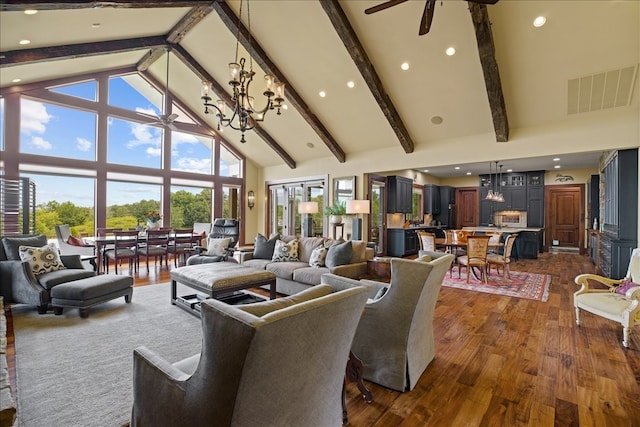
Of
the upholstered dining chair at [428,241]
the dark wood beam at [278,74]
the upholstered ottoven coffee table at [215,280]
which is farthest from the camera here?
the upholstered dining chair at [428,241]

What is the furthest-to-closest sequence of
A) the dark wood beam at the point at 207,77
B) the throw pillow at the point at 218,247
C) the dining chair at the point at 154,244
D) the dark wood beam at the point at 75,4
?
1. the dark wood beam at the point at 207,77
2. the dining chair at the point at 154,244
3. the throw pillow at the point at 218,247
4. the dark wood beam at the point at 75,4

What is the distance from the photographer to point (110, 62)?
6828 mm

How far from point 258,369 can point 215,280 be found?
104 inches

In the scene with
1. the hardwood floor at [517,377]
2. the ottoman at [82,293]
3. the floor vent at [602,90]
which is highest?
the floor vent at [602,90]

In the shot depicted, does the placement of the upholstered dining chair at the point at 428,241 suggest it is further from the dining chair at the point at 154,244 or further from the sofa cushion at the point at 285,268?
the dining chair at the point at 154,244

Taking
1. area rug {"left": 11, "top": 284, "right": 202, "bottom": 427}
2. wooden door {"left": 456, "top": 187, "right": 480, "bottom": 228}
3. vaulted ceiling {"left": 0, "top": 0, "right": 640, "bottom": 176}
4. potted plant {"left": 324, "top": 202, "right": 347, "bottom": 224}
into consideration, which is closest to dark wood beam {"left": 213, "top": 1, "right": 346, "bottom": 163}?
vaulted ceiling {"left": 0, "top": 0, "right": 640, "bottom": 176}

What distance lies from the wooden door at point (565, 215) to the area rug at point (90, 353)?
11655 millimetres

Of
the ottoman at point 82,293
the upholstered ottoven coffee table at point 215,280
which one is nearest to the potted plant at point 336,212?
the upholstered ottoven coffee table at point 215,280

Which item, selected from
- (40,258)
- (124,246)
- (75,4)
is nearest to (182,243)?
(124,246)

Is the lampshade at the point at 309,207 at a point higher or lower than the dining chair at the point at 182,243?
higher

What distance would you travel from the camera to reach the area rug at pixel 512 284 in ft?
16.1

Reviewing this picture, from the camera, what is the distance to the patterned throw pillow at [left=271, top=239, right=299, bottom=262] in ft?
16.4

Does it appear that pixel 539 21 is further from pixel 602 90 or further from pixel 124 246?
pixel 124 246

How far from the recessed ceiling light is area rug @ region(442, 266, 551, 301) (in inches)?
149
